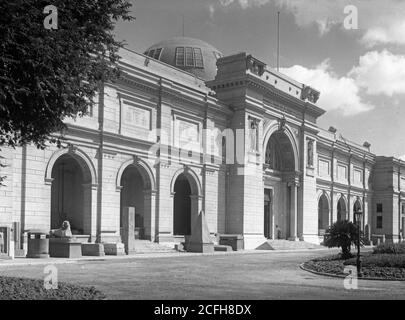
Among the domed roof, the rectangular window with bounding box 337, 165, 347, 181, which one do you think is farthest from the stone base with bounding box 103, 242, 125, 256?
the rectangular window with bounding box 337, 165, 347, 181

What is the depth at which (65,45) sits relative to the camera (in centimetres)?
1314

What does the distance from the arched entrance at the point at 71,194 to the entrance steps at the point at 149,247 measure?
11.7ft

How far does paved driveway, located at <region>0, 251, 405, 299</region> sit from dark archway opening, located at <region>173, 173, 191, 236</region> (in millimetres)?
24573

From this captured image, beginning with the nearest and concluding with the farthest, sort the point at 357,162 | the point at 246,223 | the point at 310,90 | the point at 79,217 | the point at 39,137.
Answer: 1. the point at 39,137
2. the point at 79,217
3. the point at 246,223
4. the point at 310,90
5. the point at 357,162

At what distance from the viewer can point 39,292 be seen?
12.7m

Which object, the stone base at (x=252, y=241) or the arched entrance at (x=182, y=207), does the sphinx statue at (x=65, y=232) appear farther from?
the stone base at (x=252, y=241)

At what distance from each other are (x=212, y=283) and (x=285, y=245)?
1304 inches

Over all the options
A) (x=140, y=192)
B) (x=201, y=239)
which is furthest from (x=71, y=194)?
(x=201, y=239)

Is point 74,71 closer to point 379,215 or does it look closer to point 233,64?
point 233,64

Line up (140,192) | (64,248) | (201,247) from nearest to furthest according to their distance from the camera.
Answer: (64,248) < (201,247) < (140,192)

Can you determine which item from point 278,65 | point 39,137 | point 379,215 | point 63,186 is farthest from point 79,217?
point 379,215

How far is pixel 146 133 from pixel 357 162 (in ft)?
149

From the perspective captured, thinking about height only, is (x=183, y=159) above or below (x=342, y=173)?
below

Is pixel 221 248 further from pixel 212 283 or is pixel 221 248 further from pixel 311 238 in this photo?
pixel 212 283
